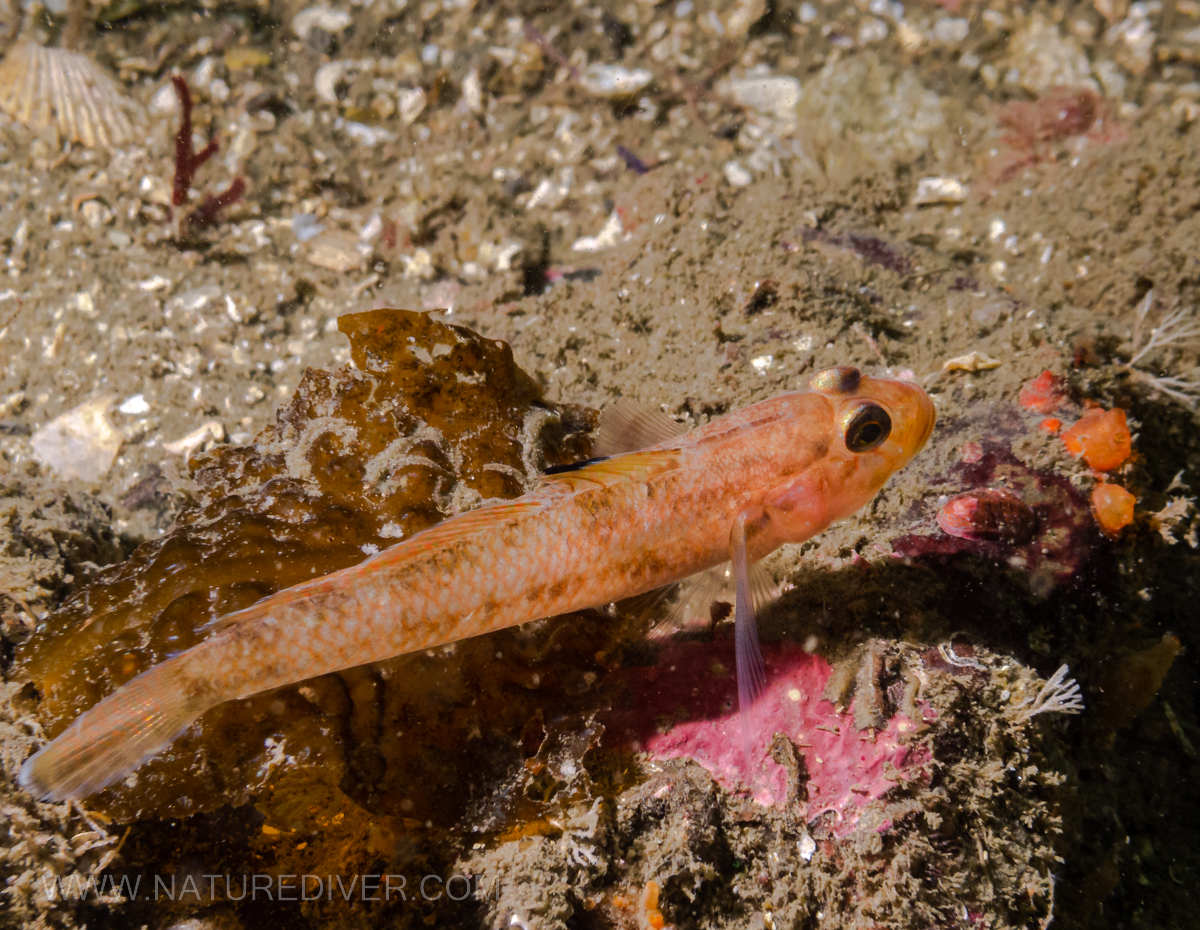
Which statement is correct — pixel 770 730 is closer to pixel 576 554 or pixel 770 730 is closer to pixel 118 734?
pixel 576 554

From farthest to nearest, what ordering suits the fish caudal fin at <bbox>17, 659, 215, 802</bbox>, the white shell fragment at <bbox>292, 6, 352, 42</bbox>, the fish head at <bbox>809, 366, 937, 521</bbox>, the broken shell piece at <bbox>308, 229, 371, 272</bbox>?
the white shell fragment at <bbox>292, 6, 352, 42</bbox>, the broken shell piece at <bbox>308, 229, 371, 272</bbox>, the fish head at <bbox>809, 366, 937, 521</bbox>, the fish caudal fin at <bbox>17, 659, 215, 802</bbox>

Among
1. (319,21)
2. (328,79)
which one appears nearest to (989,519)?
(328,79)

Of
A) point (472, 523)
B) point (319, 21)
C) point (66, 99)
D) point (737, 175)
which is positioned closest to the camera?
point (472, 523)

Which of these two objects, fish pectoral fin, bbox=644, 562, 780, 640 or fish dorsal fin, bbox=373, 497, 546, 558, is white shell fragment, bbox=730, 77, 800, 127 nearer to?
fish pectoral fin, bbox=644, 562, 780, 640

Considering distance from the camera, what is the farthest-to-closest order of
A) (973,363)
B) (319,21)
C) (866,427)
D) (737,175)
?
(319,21) < (737,175) < (973,363) < (866,427)

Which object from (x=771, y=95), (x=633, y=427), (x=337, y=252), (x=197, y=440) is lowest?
(x=197, y=440)

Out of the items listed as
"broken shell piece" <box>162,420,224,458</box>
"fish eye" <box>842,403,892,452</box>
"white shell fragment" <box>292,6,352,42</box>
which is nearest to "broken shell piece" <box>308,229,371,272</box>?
"broken shell piece" <box>162,420,224,458</box>

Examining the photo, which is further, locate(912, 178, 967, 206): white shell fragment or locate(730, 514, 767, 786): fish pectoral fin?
locate(912, 178, 967, 206): white shell fragment
